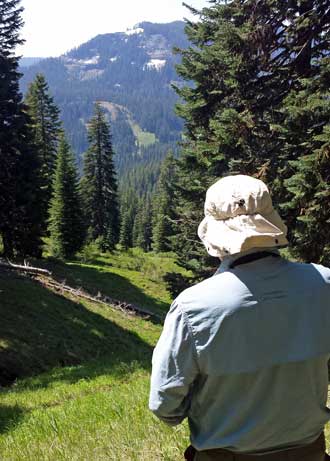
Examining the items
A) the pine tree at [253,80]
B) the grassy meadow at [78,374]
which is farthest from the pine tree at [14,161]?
the pine tree at [253,80]

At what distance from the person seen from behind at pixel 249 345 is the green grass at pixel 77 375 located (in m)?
2.10

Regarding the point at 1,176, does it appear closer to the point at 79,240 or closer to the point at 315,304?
the point at 79,240

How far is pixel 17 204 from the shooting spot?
26484 millimetres

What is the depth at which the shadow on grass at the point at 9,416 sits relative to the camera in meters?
6.57

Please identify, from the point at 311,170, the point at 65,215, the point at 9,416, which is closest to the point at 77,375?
the point at 9,416

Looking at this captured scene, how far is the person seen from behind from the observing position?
7.80 feet

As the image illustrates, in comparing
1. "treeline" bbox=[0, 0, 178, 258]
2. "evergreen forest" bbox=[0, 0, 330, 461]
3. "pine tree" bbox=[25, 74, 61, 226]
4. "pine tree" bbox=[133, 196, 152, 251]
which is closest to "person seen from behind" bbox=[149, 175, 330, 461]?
"evergreen forest" bbox=[0, 0, 330, 461]

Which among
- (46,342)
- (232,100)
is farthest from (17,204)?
(232,100)

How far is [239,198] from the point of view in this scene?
8.13 feet

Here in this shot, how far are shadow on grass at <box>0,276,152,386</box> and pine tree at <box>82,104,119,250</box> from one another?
33.9 meters

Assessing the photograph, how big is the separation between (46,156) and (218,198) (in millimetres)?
44120

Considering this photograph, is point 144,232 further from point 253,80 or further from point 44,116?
point 253,80

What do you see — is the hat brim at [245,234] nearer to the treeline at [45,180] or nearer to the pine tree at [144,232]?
the treeline at [45,180]

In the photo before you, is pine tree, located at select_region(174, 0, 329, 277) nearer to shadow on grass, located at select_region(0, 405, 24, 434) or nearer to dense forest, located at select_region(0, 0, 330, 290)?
dense forest, located at select_region(0, 0, 330, 290)
